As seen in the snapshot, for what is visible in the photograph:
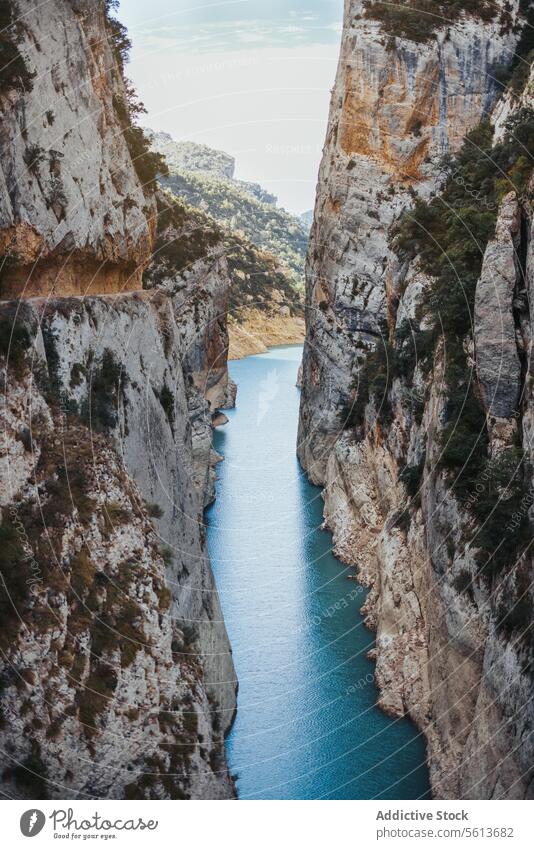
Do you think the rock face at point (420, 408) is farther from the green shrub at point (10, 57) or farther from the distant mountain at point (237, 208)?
the distant mountain at point (237, 208)

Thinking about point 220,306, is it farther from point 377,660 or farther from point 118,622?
point 118,622

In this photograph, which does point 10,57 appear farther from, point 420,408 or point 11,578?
point 420,408

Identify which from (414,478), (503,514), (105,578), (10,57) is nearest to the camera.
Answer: (105,578)

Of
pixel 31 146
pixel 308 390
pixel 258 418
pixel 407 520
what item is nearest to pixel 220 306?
pixel 308 390

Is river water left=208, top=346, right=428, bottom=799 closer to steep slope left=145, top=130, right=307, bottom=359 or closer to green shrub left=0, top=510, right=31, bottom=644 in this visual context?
green shrub left=0, top=510, right=31, bottom=644

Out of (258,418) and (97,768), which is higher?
(97,768)

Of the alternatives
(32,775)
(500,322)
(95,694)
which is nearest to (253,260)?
(500,322)

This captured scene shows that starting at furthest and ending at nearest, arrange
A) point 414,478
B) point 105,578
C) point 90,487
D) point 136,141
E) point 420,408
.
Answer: point 136,141 < point 420,408 < point 414,478 < point 90,487 < point 105,578
